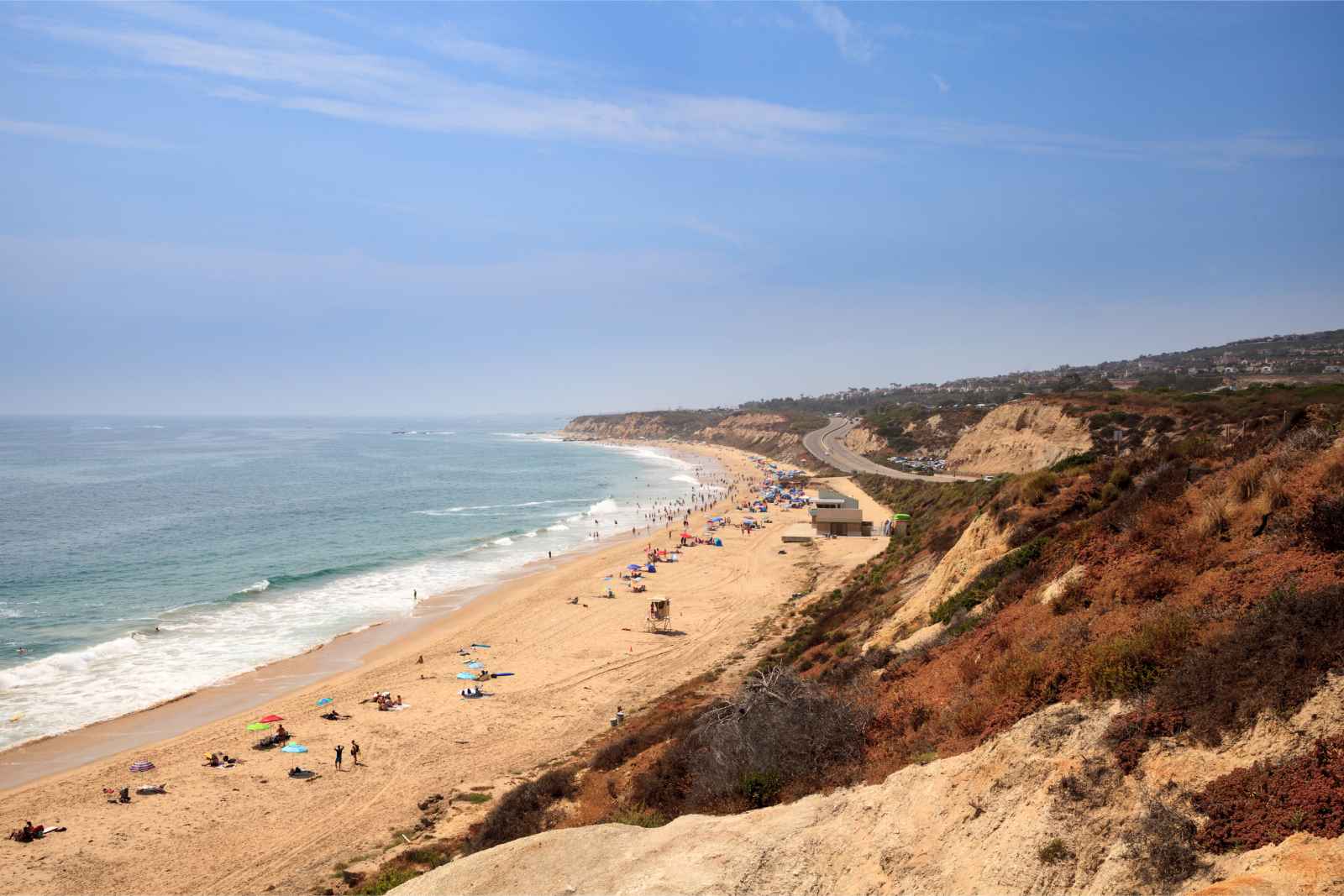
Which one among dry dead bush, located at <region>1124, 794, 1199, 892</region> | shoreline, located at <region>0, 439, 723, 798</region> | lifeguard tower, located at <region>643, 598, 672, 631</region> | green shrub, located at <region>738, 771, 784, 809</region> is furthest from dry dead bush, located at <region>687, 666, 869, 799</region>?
shoreline, located at <region>0, 439, 723, 798</region>

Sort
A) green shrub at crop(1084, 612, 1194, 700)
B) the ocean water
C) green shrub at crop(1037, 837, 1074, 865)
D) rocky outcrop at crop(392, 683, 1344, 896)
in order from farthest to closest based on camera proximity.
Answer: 1. the ocean water
2. green shrub at crop(1084, 612, 1194, 700)
3. green shrub at crop(1037, 837, 1074, 865)
4. rocky outcrop at crop(392, 683, 1344, 896)

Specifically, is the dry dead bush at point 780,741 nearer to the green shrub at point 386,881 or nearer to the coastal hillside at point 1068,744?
the coastal hillside at point 1068,744

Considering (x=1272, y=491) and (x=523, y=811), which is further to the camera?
(x=523, y=811)

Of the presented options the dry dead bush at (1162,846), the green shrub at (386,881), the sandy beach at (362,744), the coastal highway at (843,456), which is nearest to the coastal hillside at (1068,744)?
the dry dead bush at (1162,846)

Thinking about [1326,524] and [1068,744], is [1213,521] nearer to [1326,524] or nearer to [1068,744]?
[1326,524]

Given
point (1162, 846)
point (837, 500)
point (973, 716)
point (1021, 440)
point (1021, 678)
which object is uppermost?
point (1021, 440)

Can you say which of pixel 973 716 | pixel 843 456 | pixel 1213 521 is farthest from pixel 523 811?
pixel 843 456

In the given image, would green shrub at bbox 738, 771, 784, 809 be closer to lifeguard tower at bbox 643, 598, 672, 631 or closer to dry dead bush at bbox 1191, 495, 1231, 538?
dry dead bush at bbox 1191, 495, 1231, 538
